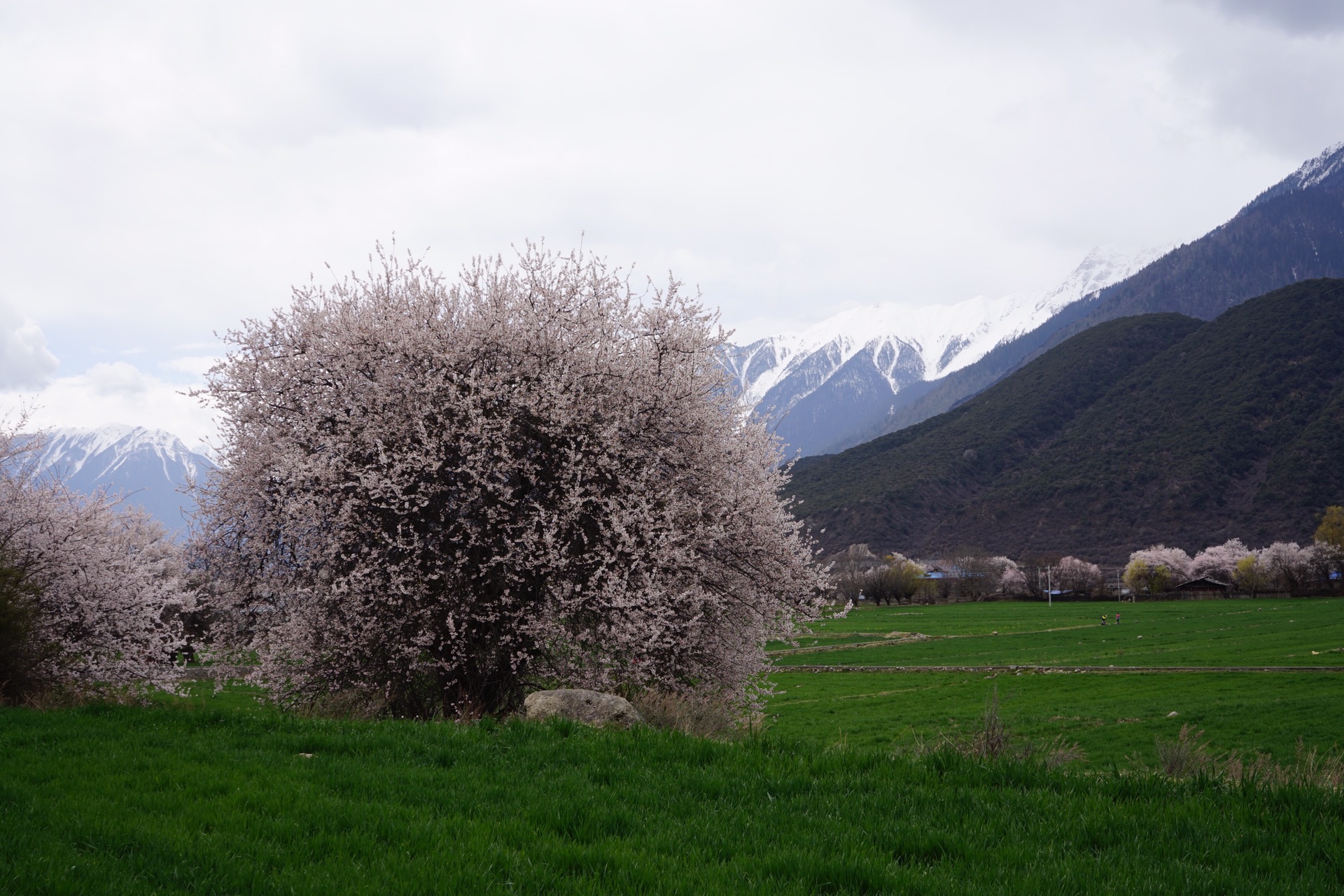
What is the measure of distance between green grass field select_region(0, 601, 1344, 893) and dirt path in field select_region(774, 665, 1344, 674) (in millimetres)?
33618

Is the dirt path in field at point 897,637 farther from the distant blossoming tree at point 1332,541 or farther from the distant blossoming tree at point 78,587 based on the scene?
the distant blossoming tree at point 78,587

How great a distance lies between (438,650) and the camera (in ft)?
40.0

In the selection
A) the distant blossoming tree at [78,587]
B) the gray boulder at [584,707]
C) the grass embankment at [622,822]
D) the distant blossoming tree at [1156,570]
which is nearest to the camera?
the grass embankment at [622,822]

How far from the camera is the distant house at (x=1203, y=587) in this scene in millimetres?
104938

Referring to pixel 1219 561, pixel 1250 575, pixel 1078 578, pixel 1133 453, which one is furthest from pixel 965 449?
pixel 1250 575

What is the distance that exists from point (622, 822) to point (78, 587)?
17.7m

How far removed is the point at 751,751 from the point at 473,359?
793cm

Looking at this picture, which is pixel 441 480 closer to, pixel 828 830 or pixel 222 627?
pixel 222 627

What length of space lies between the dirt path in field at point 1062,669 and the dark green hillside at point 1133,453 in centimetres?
9437

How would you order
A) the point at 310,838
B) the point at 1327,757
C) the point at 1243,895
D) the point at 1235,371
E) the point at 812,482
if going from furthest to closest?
the point at 812,482 < the point at 1235,371 < the point at 1327,757 < the point at 310,838 < the point at 1243,895

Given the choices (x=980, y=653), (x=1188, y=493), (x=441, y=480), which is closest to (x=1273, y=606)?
(x=980, y=653)

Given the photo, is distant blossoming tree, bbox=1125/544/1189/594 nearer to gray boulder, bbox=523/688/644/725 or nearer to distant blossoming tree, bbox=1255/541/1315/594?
distant blossoming tree, bbox=1255/541/1315/594

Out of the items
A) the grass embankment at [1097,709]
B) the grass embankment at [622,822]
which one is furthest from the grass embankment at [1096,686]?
the grass embankment at [622,822]

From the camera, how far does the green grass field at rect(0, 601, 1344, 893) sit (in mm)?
4664
